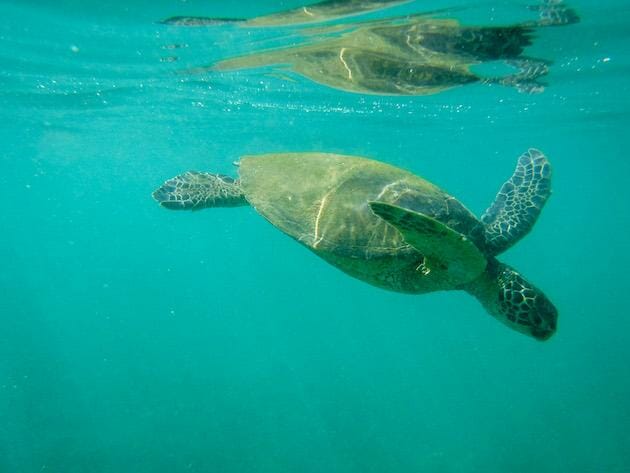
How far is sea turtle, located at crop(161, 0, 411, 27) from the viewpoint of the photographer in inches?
308

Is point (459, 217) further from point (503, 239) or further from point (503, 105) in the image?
point (503, 105)

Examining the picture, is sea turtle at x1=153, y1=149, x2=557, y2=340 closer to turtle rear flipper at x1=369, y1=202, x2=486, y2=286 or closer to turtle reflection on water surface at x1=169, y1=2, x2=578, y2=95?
turtle rear flipper at x1=369, y1=202, x2=486, y2=286

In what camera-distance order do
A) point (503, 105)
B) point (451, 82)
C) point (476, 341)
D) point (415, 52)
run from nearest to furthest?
point (415, 52)
point (451, 82)
point (503, 105)
point (476, 341)

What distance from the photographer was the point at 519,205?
6.00m

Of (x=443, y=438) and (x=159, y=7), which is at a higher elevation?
(x=159, y=7)

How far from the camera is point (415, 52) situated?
10070mm

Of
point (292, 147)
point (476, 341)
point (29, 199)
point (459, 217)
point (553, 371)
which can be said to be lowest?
point (29, 199)

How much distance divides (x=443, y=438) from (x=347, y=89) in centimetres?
1453

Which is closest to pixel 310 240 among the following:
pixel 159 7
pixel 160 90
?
pixel 159 7

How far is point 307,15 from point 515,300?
6395 millimetres

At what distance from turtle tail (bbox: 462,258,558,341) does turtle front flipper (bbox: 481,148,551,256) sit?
0.32 m

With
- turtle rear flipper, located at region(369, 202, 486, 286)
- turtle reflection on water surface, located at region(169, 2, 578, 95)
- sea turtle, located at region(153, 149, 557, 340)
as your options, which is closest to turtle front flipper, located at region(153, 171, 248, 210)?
sea turtle, located at region(153, 149, 557, 340)

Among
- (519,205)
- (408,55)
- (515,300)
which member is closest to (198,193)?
(519,205)

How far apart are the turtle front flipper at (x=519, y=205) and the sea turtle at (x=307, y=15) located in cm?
352
